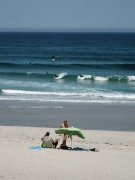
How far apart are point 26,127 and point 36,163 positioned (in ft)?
25.4

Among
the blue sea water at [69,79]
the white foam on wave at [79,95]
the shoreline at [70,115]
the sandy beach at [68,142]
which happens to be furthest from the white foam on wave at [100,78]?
the sandy beach at [68,142]

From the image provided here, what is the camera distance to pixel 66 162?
581 inches

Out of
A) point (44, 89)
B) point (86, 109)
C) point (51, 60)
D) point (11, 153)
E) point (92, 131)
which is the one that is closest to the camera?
point (11, 153)

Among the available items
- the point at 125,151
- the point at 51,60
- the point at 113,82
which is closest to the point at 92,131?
the point at 125,151

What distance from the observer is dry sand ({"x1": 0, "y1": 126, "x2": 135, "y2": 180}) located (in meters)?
13.6

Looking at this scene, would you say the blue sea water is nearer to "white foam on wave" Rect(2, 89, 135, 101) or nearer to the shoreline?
"white foam on wave" Rect(2, 89, 135, 101)

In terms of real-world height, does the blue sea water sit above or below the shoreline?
above

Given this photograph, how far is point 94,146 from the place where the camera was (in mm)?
18375

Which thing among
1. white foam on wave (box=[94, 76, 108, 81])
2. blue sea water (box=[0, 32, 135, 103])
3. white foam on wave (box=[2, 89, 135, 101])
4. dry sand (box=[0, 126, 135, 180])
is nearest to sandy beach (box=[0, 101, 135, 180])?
dry sand (box=[0, 126, 135, 180])

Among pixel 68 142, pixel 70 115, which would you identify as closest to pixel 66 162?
pixel 68 142

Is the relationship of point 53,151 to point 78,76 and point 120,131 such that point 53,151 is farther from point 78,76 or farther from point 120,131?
point 78,76

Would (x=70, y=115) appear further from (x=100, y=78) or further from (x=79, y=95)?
(x=100, y=78)

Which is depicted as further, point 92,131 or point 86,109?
point 86,109

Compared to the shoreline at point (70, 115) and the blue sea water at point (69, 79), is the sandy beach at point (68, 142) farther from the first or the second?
the blue sea water at point (69, 79)
